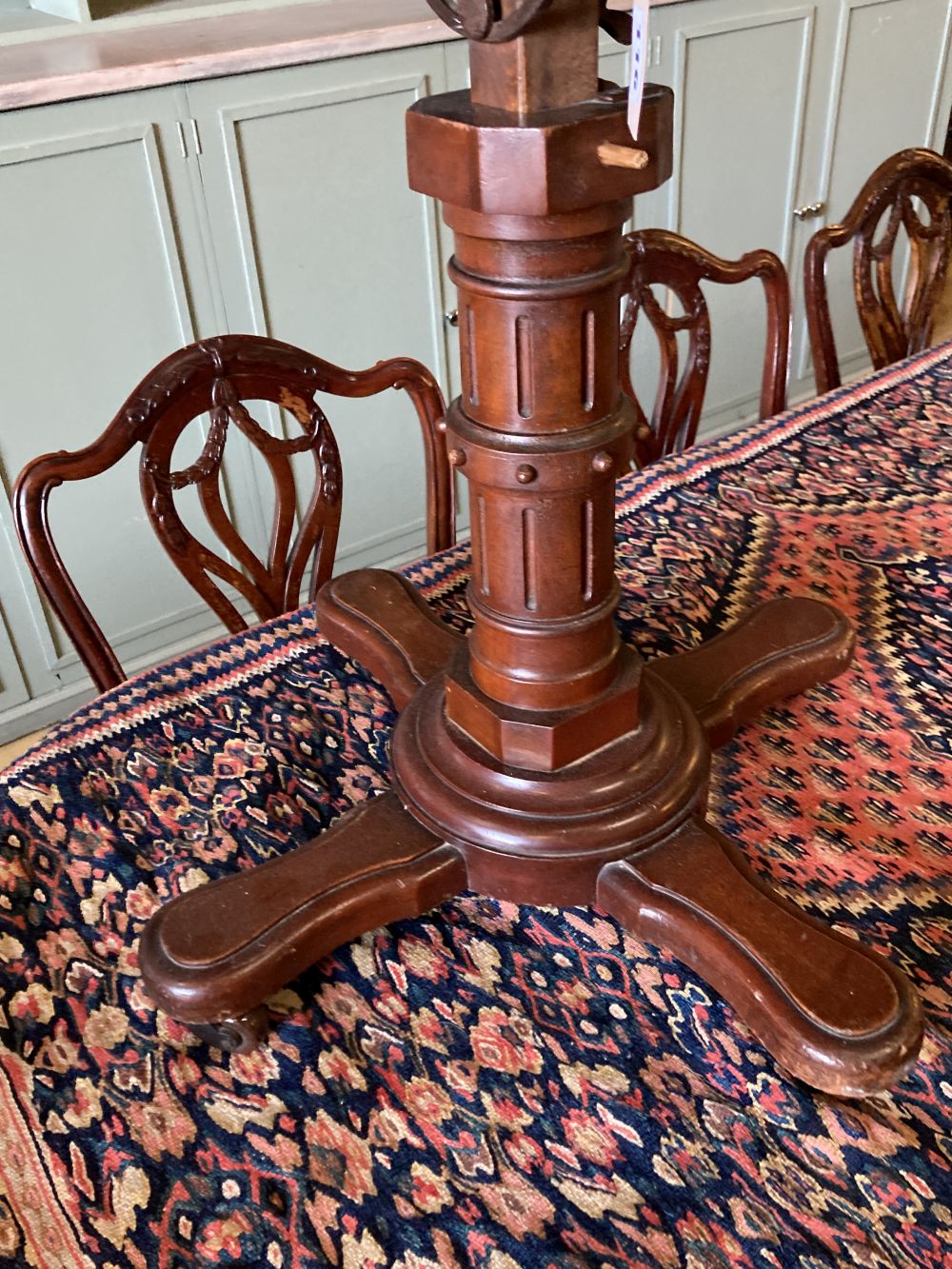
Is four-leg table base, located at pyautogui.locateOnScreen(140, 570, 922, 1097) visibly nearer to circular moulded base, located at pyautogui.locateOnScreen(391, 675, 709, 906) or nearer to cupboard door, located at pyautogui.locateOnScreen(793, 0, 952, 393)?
circular moulded base, located at pyautogui.locateOnScreen(391, 675, 709, 906)

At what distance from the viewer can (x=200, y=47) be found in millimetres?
1911

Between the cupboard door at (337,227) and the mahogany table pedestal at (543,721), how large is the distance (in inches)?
59.3

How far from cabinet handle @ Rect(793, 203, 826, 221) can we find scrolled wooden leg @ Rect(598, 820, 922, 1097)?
2.57m

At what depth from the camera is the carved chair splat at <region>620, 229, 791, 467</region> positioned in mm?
1304

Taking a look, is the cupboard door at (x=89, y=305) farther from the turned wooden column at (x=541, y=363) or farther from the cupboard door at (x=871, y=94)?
the cupboard door at (x=871, y=94)

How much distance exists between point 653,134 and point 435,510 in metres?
0.70

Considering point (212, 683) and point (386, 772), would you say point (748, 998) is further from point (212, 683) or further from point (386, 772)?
point (212, 683)

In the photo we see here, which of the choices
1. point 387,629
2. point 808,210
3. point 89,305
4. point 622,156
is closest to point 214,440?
point 387,629

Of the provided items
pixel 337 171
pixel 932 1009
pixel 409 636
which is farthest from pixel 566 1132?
pixel 337 171

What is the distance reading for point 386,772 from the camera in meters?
0.82

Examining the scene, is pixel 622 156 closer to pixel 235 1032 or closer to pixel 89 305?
pixel 235 1032

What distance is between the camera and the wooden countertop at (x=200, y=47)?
5.69ft

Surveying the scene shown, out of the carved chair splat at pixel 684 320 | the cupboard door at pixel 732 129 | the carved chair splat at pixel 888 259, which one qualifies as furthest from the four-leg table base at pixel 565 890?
the cupboard door at pixel 732 129

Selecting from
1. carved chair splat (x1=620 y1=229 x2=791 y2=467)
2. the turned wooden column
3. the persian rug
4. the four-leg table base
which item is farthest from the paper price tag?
carved chair splat (x1=620 y1=229 x2=791 y2=467)
